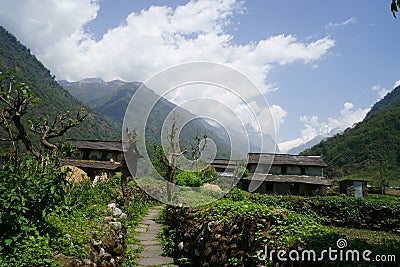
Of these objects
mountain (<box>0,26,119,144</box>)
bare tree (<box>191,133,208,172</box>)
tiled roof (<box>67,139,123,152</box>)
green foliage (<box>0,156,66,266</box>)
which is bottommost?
green foliage (<box>0,156,66,266</box>)

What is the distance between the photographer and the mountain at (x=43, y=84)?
81019 millimetres

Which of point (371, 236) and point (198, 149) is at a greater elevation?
point (198, 149)

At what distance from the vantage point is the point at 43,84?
3772 inches

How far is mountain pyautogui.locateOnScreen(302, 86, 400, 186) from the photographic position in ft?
241

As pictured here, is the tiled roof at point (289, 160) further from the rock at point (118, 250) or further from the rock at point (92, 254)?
the rock at point (92, 254)

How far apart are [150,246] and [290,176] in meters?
32.1

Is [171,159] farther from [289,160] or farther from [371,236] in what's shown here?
[289,160]

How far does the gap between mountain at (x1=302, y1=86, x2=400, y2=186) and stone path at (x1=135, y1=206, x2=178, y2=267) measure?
68.5 metres

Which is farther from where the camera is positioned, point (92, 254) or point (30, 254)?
point (92, 254)

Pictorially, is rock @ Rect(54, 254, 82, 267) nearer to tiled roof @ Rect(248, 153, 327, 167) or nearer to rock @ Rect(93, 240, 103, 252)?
rock @ Rect(93, 240, 103, 252)

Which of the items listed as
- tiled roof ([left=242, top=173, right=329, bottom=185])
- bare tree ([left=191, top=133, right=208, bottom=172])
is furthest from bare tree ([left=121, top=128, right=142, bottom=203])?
tiled roof ([left=242, top=173, right=329, bottom=185])

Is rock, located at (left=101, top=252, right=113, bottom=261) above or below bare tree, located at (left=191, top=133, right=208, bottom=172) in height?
below

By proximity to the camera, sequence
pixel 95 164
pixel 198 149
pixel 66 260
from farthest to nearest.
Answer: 1. pixel 95 164
2. pixel 198 149
3. pixel 66 260

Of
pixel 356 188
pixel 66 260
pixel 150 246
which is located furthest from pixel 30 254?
pixel 356 188
